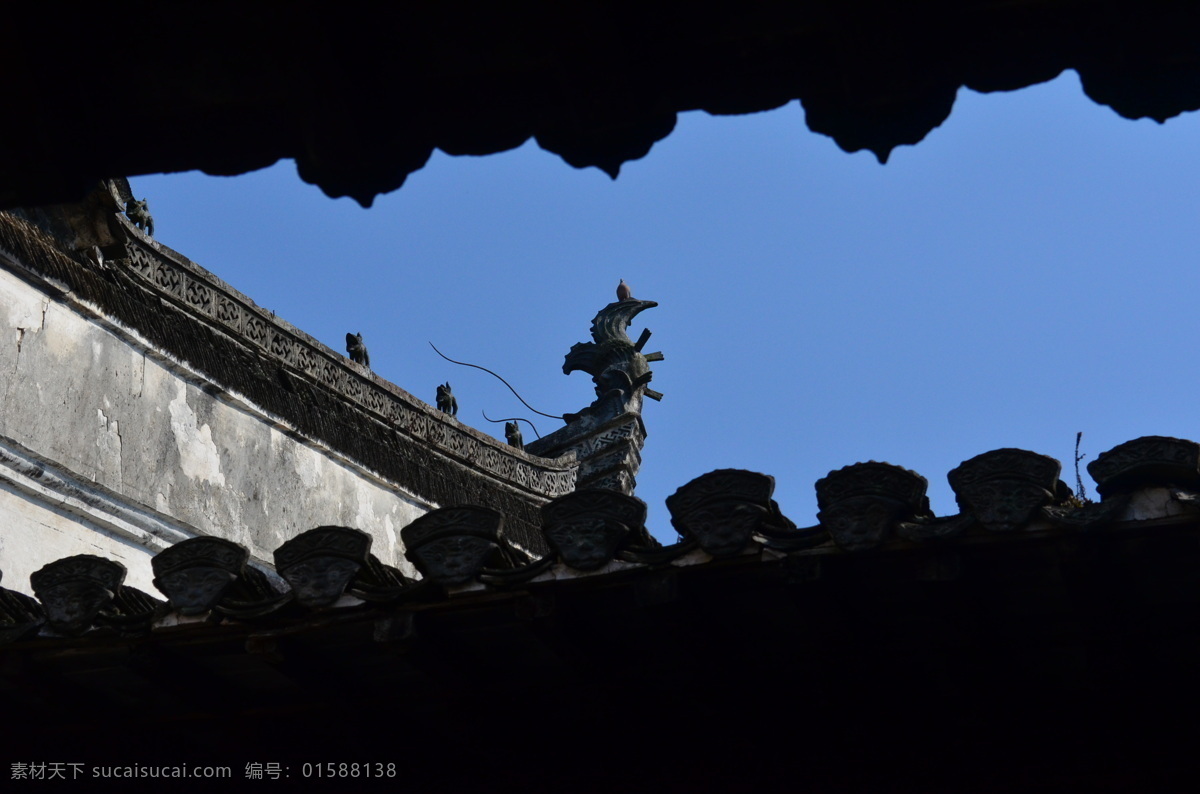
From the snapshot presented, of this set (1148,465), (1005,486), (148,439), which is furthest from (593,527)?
(148,439)

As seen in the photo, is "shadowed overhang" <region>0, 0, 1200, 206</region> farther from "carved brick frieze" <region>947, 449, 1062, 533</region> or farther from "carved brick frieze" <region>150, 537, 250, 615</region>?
"carved brick frieze" <region>150, 537, 250, 615</region>

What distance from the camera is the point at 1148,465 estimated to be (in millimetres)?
4117

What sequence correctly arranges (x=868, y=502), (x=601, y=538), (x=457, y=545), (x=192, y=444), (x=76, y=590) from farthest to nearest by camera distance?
(x=192, y=444)
(x=76, y=590)
(x=457, y=545)
(x=601, y=538)
(x=868, y=502)

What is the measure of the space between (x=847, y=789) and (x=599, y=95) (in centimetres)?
313

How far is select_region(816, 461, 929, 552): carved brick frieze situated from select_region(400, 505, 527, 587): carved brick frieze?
41.4 inches

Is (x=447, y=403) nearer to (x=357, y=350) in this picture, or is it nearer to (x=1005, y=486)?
(x=357, y=350)

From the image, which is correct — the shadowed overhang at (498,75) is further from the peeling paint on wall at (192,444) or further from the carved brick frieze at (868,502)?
the peeling paint on wall at (192,444)

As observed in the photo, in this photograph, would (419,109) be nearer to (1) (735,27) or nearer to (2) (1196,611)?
(1) (735,27)

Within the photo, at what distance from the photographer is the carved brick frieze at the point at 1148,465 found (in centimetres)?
412

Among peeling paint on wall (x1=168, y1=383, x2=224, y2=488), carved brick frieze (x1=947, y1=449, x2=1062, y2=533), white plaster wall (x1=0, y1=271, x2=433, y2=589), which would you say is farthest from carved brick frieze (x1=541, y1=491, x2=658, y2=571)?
peeling paint on wall (x1=168, y1=383, x2=224, y2=488)

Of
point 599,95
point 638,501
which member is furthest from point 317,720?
point 599,95

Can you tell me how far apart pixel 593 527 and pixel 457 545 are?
0.46 m

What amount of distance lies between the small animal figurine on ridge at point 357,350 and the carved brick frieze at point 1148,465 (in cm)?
649

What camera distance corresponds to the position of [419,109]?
2543mm
